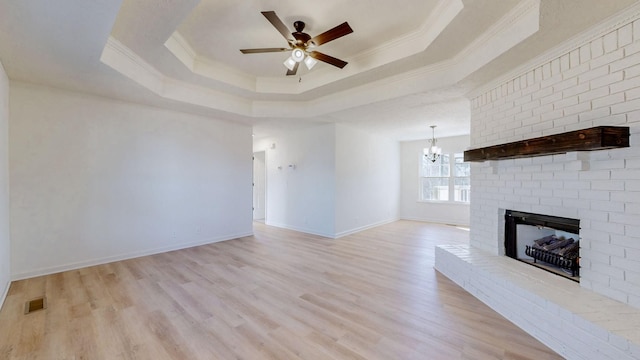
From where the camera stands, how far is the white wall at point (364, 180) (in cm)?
611

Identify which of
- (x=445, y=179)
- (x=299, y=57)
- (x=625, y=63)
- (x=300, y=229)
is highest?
(x=299, y=57)

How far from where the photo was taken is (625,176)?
2.00 metres

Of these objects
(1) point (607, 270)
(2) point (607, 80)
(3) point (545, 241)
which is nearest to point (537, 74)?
(2) point (607, 80)

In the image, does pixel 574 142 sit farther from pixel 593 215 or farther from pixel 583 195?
pixel 593 215

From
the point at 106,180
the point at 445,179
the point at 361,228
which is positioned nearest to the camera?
the point at 106,180

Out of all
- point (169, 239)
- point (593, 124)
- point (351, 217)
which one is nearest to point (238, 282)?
point (169, 239)

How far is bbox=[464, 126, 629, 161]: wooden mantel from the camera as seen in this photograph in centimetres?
188

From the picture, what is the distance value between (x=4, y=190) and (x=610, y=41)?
21.2ft

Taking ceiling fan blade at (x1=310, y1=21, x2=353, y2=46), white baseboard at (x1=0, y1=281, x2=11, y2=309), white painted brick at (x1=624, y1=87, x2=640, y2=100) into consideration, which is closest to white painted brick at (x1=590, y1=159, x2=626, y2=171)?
white painted brick at (x1=624, y1=87, x2=640, y2=100)

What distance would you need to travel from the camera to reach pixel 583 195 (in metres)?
2.29

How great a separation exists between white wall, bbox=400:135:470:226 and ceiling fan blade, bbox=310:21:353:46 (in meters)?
6.16

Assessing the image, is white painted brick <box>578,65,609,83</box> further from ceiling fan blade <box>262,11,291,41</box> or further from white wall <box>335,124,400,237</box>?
white wall <box>335,124,400,237</box>

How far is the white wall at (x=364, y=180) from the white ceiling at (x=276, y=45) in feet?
4.48

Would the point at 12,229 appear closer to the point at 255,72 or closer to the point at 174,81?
the point at 174,81
